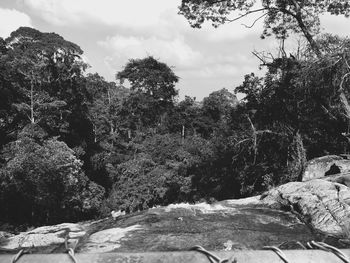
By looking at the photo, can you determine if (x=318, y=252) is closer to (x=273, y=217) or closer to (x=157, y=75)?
(x=273, y=217)

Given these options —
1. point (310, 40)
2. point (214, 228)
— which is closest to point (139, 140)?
point (310, 40)

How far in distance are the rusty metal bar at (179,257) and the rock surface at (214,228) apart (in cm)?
220

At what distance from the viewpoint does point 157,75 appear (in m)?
29.1

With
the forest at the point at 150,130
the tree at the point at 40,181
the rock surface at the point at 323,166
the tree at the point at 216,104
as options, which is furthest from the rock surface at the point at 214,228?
the tree at the point at 216,104

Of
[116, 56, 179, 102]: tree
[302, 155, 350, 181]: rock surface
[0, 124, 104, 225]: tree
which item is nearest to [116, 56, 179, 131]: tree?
[116, 56, 179, 102]: tree

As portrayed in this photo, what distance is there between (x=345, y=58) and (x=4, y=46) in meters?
16.9

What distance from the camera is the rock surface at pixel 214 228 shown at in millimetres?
3957

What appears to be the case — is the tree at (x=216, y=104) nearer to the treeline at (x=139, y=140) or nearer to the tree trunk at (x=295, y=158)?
the treeline at (x=139, y=140)

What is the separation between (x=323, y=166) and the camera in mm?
9977

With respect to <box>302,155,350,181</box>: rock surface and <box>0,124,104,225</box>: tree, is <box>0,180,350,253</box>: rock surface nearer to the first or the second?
<box>302,155,350,181</box>: rock surface

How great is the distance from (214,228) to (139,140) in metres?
21.0

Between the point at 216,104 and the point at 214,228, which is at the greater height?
the point at 216,104

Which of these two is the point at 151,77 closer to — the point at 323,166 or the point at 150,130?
the point at 150,130

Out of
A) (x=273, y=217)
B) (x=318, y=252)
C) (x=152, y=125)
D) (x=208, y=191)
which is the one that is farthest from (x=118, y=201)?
(x=318, y=252)
